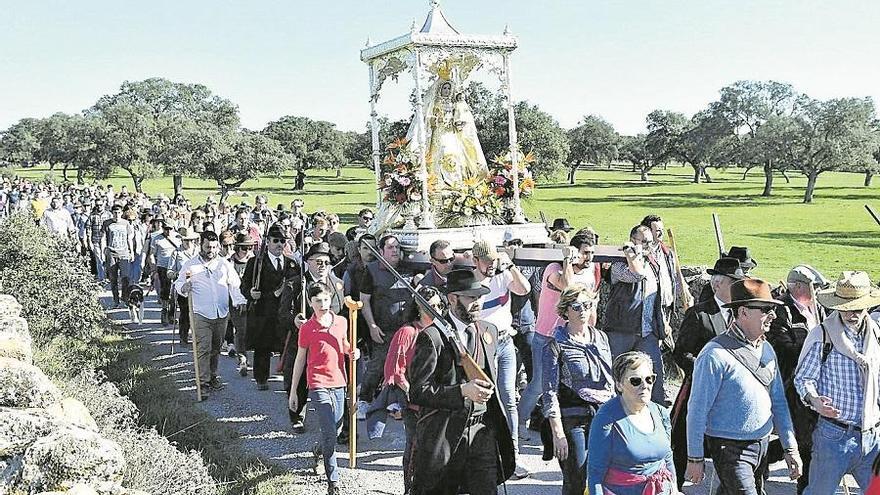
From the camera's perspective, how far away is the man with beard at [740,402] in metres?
4.38

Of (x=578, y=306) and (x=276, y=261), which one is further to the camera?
(x=276, y=261)

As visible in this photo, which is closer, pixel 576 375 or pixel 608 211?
pixel 576 375

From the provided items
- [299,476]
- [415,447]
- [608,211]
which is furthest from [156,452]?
[608,211]

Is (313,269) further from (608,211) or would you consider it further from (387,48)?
(608,211)

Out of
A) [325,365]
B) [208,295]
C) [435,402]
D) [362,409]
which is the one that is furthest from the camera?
[208,295]

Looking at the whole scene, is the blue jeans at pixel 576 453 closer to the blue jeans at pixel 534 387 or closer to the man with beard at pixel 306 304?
the blue jeans at pixel 534 387

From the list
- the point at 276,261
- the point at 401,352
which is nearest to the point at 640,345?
the point at 401,352

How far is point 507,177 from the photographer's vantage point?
12422 mm

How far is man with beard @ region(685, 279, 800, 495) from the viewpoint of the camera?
4383 mm

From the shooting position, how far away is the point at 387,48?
1241cm

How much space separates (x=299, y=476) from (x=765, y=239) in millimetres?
27980

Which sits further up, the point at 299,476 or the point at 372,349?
the point at 372,349

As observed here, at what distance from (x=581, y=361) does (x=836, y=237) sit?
2924 cm

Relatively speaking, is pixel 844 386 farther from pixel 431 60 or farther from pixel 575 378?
pixel 431 60
